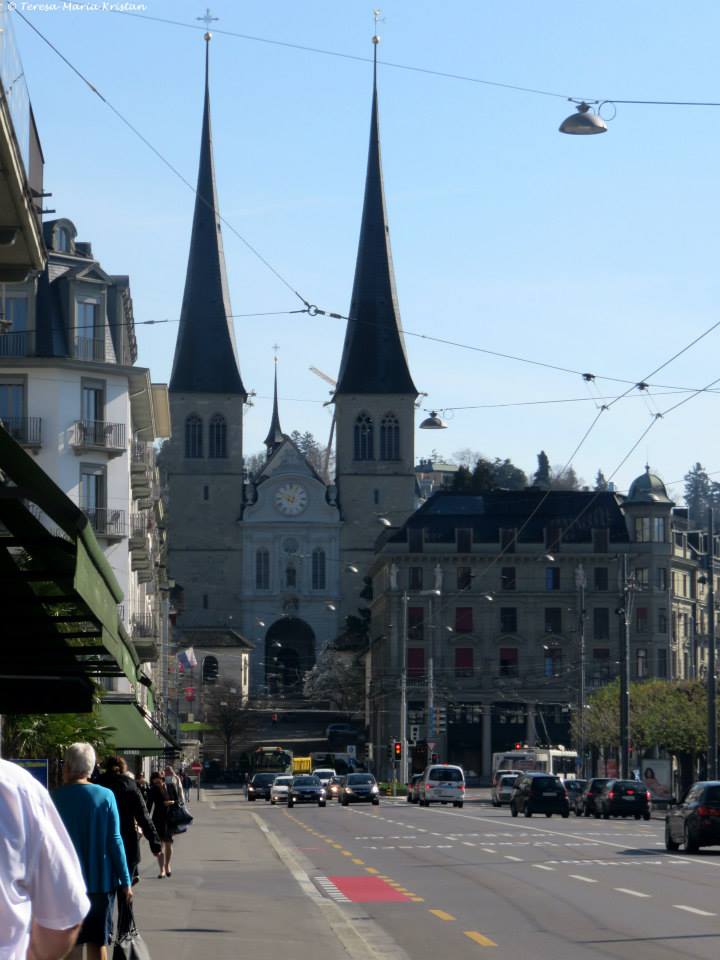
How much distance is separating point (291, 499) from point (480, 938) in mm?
132801

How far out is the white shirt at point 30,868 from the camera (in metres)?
4.27

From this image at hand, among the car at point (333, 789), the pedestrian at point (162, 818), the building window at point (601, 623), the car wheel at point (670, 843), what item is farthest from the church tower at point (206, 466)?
the pedestrian at point (162, 818)

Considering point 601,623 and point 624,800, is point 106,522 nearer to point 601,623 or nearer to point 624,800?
point 624,800

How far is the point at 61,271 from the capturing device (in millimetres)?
50625

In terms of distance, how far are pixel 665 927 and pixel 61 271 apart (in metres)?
37.3

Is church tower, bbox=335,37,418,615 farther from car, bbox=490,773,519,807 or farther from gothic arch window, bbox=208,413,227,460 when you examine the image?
car, bbox=490,773,519,807

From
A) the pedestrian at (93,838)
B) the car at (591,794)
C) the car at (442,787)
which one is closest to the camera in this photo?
the pedestrian at (93,838)

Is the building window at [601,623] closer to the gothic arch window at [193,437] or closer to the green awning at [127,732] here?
the gothic arch window at [193,437]

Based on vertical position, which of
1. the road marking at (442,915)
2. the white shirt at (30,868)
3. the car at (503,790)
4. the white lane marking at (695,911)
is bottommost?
the car at (503,790)

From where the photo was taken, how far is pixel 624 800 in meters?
51.5

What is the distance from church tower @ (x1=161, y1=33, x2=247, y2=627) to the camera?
139375 millimetres

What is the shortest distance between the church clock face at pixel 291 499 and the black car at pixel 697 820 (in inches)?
4595

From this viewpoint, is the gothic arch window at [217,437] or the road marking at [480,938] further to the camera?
the gothic arch window at [217,437]

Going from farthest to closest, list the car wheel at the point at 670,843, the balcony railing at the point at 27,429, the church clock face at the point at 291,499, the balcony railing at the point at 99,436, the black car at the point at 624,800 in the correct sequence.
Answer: the church clock face at the point at 291,499, the black car at the point at 624,800, the balcony railing at the point at 99,436, the balcony railing at the point at 27,429, the car wheel at the point at 670,843
